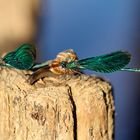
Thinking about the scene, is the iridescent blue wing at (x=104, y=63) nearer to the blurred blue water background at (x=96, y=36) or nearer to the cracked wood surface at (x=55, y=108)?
the cracked wood surface at (x=55, y=108)

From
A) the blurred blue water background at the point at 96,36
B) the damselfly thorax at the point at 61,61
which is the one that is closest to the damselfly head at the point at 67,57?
the damselfly thorax at the point at 61,61

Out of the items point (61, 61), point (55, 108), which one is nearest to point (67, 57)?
point (61, 61)

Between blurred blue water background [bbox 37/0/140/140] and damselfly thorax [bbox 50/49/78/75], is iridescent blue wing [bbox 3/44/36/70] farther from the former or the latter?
blurred blue water background [bbox 37/0/140/140]

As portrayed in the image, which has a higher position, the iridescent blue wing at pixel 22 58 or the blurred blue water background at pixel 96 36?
the blurred blue water background at pixel 96 36

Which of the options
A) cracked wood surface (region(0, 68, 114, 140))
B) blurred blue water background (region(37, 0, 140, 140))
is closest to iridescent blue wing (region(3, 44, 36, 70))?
cracked wood surface (region(0, 68, 114, 140))

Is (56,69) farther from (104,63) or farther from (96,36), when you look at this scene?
(96,36)

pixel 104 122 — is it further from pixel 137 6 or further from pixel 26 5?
pixel 137 6
